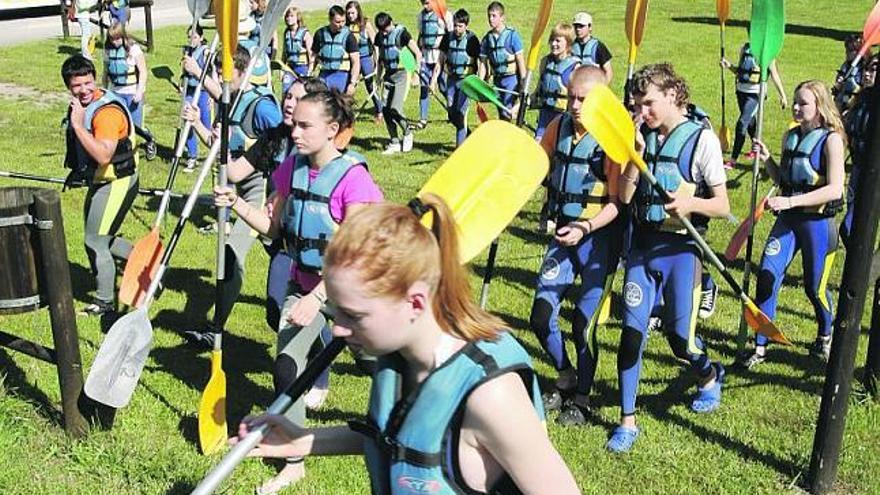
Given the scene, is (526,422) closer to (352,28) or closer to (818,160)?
(818,160)

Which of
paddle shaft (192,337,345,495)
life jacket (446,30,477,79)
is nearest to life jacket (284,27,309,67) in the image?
life jacket (446,30,477,79)

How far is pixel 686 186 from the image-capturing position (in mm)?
4918

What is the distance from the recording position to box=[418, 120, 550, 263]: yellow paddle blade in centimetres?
324

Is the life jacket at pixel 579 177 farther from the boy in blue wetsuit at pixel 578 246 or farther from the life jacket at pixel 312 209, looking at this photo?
the life jacket at pixel 312 209

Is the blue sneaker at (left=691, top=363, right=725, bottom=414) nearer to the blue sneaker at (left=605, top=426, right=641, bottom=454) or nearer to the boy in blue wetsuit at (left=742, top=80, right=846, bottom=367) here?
the blue sneaker at (left=605, top=426, right=641, bottom=454)

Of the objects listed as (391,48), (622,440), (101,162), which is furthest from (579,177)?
(391,48)

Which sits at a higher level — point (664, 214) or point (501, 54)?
point (664, 214)

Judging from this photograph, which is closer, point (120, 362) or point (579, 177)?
point (120, 362)

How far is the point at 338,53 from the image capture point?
1278cm

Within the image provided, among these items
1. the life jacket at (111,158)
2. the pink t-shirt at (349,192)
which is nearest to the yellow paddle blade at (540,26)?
the pink t-shirt at (349,192)

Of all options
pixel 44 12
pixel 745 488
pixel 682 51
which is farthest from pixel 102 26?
pixel 745 488

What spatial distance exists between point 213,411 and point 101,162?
2432 mm

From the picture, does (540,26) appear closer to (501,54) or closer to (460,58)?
(501,54)

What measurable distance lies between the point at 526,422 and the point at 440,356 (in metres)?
0.26
